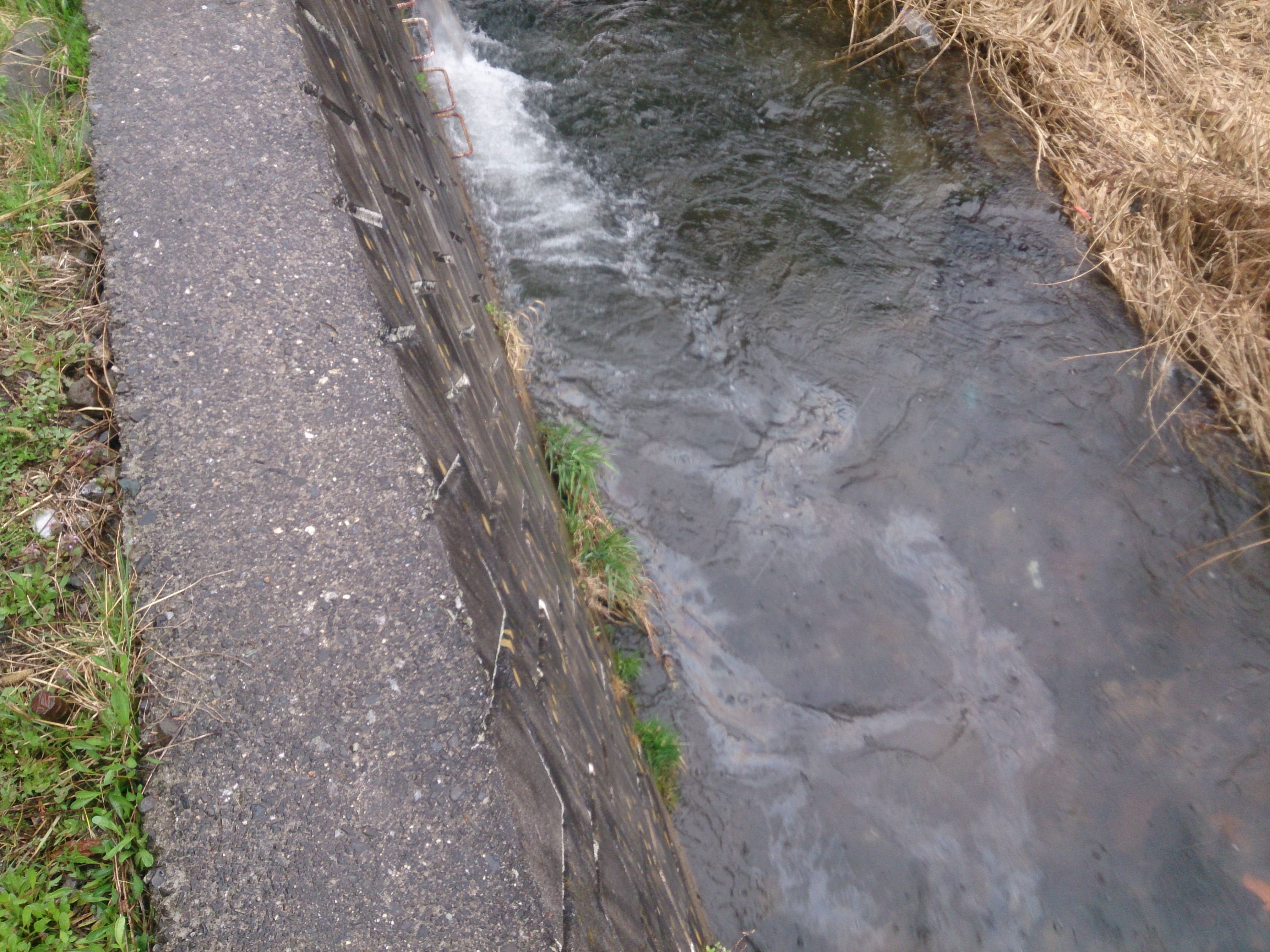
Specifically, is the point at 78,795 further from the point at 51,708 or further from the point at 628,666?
the point at 628,666

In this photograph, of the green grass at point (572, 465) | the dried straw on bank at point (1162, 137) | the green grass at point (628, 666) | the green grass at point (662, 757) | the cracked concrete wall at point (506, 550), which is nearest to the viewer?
the cracked concrete wall at point (506, 550)

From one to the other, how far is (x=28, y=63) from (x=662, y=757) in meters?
3.43

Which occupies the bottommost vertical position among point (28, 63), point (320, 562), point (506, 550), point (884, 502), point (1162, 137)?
point (884, 502)

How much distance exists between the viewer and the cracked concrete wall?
1604mm

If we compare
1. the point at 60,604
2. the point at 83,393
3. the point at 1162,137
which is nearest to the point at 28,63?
the point at 83,393

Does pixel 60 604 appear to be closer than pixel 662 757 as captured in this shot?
Yes

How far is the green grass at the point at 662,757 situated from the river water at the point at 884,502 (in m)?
0.08

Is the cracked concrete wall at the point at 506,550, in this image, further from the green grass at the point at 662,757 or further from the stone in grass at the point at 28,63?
the stone in grass at the point at 28,63

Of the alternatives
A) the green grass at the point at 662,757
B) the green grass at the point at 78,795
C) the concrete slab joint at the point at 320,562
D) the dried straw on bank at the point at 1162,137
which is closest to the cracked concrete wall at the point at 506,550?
the concrete slab joint at the point at 320,562

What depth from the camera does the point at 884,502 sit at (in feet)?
13.1

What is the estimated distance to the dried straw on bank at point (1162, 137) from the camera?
422 cm

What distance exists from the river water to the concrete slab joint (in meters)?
1.11

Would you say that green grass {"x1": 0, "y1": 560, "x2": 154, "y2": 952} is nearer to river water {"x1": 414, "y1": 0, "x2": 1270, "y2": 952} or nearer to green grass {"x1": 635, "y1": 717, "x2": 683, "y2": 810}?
green grass {"x1": 635, "y1": 717, "x2": 683, "y2": 810}

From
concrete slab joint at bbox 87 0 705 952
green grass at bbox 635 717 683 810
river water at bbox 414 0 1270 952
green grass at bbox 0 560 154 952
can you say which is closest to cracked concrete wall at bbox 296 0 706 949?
concrete slab joint at bbox 87 0 705 952
